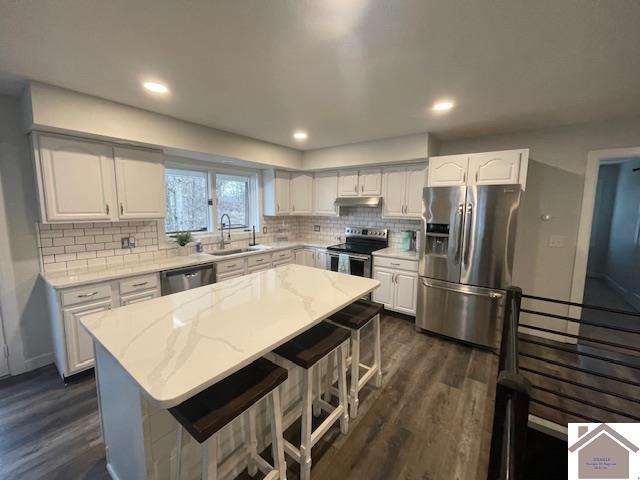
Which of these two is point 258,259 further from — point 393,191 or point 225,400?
point 225,400

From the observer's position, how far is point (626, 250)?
465cm

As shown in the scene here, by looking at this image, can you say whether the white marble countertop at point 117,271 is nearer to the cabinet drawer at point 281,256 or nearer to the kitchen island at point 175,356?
the cabinet drawer at point 281,256

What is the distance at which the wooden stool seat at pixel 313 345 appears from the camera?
4.79 feet

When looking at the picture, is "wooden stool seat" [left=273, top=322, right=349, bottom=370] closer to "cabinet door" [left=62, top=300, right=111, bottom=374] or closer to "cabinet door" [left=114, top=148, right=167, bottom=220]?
"cabinet door" [left=62, top=300, right=111, bottom=374]

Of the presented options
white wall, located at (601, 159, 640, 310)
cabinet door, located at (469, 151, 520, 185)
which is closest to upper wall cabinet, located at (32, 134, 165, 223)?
cabinet door, located at (469, 151, 520, 185)

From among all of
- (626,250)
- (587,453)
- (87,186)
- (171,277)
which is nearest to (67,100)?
(87,186)

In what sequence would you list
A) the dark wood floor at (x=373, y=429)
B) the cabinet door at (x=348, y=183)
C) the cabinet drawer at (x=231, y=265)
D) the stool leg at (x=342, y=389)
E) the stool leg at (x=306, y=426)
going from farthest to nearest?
the cabinet door at (x=348, y=183) → the cabinet drawer at (x=231, y=265) → the stool leg at (x=342, y=389) → the dark wood floor at (x=373, y=429) → the stool leg at (x=306, y=426)

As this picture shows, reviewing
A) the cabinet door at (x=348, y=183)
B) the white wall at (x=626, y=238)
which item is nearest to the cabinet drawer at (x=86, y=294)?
the cabinet door at (x=348, y=183)

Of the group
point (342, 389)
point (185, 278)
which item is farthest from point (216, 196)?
point (342, 389)

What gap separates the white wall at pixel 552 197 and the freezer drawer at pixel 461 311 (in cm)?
75

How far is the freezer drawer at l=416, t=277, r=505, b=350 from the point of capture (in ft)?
9.20

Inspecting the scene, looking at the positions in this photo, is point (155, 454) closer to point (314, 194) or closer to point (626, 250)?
point (314, 194)

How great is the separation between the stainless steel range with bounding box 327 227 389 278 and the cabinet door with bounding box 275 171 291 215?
1.03m

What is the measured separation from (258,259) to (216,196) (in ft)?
3.68
